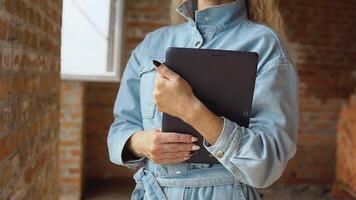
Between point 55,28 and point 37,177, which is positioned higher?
point 55,28

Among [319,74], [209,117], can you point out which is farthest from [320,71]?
[209,117]

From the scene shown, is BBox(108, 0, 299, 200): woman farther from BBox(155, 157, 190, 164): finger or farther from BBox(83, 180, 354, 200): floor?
BBox(83, 180, 354, 200): floor

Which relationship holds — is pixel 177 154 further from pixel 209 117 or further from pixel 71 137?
pixel 71 137

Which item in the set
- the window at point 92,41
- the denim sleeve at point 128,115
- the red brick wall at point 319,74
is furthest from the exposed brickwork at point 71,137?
the denim sleeve at point 128,115

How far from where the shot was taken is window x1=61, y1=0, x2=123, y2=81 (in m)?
3.00

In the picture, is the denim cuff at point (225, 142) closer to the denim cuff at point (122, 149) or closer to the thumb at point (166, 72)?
the thumb at point (166, 72)

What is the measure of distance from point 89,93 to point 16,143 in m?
Result: 2.98

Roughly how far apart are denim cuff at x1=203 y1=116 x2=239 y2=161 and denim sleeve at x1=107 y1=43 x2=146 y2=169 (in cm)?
27

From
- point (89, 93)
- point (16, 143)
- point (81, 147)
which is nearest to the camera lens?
point (16, 143)

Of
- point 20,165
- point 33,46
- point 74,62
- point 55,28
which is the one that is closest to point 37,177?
point 20,165

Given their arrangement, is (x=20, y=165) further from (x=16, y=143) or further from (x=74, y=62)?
(x=74, y=62)

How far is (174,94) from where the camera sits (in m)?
0.97

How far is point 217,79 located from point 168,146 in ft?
0.65

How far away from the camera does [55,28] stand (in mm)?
1812
